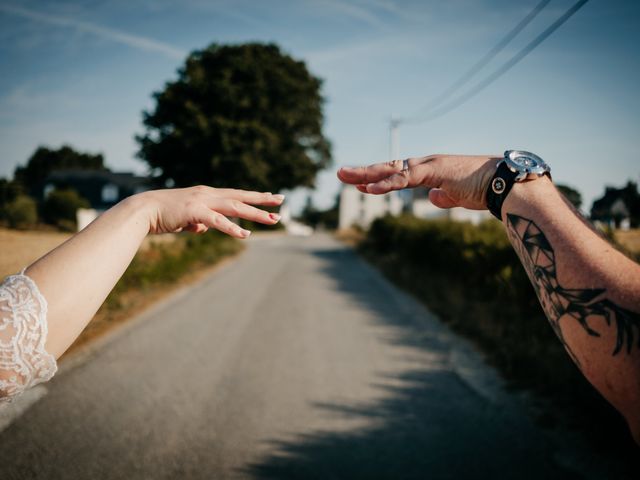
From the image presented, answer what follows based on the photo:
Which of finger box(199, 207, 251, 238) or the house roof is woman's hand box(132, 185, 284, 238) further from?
the house roof

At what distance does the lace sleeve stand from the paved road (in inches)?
91.0

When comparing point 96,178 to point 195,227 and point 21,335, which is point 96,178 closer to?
point 195,227

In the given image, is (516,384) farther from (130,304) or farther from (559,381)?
(130,304)

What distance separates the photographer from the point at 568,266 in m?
1.00

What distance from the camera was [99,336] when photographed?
19.2 ft

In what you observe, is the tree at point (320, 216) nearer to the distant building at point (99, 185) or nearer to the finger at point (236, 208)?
the distant building at point (99, 185)

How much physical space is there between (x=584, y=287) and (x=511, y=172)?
1.48 ft

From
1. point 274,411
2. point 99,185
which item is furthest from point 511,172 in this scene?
point 99,185

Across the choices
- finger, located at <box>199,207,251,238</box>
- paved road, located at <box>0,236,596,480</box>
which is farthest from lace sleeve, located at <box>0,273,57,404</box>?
paved road, located at <box>0,236,596,480</box>

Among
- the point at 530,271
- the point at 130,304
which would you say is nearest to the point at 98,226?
the point at 530,271

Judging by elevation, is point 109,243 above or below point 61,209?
below

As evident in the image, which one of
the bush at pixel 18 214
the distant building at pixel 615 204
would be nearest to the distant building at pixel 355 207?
the bush at pixel 18 214

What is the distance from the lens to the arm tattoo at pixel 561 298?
0.87m

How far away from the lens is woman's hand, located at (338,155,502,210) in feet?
4.30
